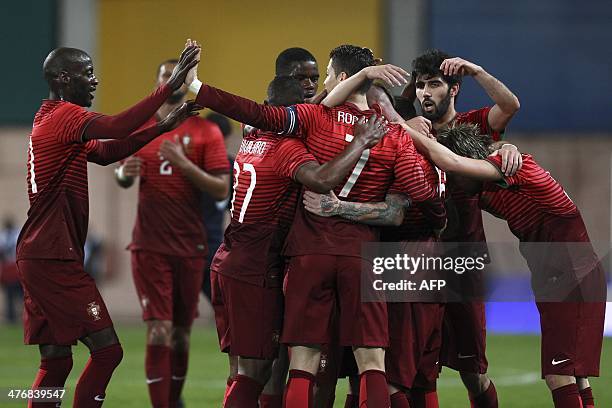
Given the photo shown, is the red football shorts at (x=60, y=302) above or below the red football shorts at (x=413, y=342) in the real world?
above

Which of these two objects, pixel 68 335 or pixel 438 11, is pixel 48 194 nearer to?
pixel 68 335

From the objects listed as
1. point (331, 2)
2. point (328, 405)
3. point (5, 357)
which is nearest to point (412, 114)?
point (328, 405)

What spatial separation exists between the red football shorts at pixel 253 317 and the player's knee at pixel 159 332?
207cm

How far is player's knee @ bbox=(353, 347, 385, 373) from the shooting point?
5840 millimetres

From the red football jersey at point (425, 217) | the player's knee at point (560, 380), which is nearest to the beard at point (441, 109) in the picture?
the red football jersey at point (425, 217)

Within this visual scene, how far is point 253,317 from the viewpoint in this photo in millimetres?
6109

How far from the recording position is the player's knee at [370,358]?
5840mm

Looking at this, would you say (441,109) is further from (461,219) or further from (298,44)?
(298,44)

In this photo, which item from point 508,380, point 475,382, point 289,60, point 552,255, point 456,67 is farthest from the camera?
point 508,380

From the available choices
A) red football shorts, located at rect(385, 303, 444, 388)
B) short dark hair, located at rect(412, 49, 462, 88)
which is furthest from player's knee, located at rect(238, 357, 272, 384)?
short dark hair, located at rect(412, 49, 462, 88)

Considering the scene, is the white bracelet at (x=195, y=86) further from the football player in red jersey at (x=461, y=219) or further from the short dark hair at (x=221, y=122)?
the short dark hair at (x=221, y=122)

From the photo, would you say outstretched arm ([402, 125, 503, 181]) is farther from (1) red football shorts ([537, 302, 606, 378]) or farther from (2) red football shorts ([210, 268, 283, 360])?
(2) red football shorts ([210, 268, 283, 360])

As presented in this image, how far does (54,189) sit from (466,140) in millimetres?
2407

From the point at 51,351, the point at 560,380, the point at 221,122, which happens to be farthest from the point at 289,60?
the point at 560,380
